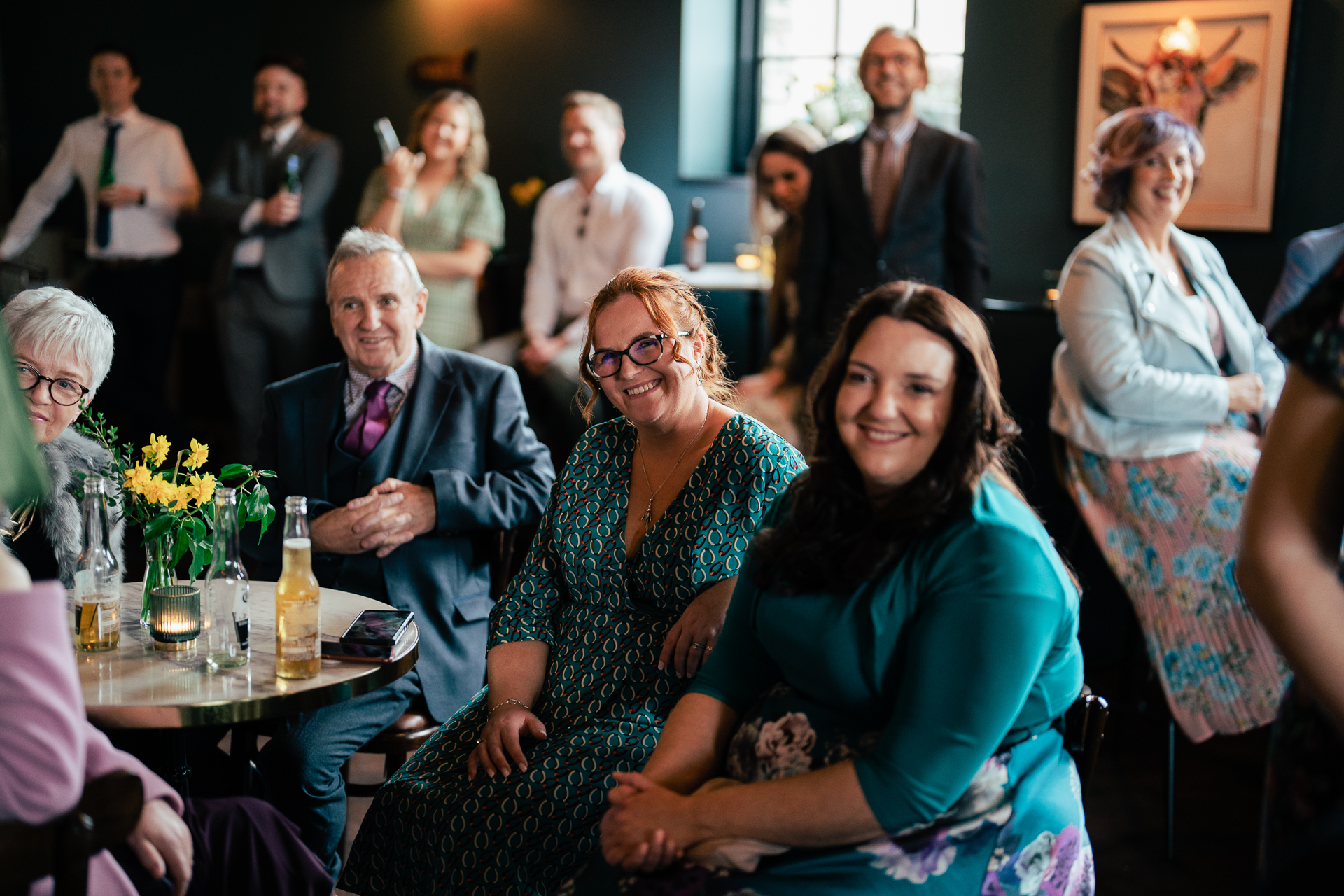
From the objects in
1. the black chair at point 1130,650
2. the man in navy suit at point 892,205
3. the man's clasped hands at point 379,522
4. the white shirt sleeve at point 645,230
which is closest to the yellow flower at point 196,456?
the man's clasped hands at point 379,522

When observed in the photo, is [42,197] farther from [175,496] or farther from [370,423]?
[175,496]

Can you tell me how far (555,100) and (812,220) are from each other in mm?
2468

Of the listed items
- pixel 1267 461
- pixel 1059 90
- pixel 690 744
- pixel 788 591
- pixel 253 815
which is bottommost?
pixel 253 815

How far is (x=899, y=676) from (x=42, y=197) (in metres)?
5.82

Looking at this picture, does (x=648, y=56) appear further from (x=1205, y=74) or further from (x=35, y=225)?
(x=35, y=225)

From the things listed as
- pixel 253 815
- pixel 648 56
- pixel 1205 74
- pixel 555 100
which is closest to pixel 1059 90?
pixel 1205 74

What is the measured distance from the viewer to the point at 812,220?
4.13 metres

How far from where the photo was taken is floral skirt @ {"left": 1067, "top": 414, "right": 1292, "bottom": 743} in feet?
9.41

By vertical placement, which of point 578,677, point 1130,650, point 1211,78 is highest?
point 1211,78

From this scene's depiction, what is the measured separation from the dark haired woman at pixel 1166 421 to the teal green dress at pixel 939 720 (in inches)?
62.9

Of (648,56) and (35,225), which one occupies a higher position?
(648,56)

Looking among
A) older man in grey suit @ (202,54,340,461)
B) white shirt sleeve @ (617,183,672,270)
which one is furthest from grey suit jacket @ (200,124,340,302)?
white shirt sleeve @ (617,183,672,270)

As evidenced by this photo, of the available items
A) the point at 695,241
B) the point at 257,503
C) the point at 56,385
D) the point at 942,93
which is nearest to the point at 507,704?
the point at 257,503

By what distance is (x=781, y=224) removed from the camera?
452 cm
